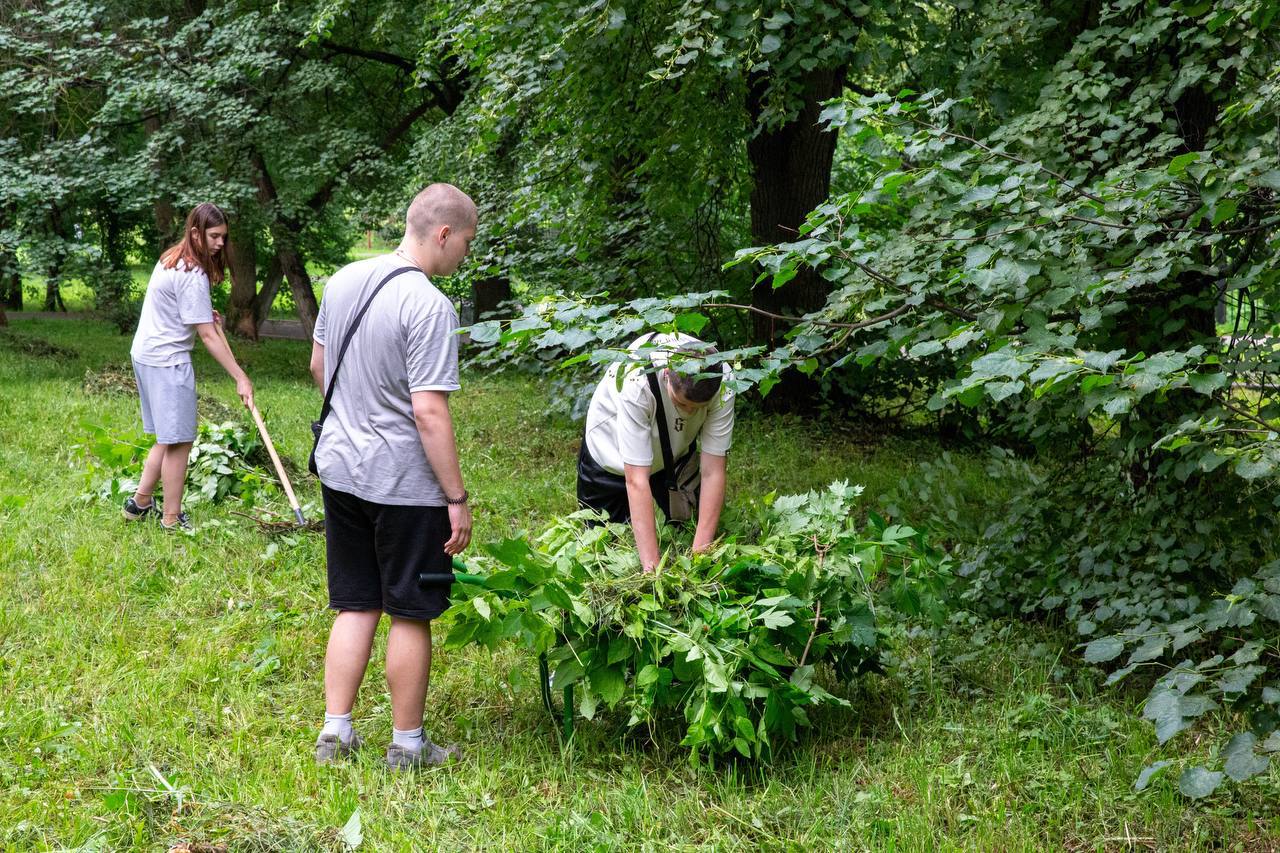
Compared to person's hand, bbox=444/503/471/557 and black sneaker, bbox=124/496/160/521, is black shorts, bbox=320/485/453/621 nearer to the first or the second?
person's hand, bbox=444/503/471/557

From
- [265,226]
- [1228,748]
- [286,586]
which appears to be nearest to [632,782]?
[1228,748]

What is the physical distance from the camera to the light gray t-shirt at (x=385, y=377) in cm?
355

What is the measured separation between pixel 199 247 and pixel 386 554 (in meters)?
3.29

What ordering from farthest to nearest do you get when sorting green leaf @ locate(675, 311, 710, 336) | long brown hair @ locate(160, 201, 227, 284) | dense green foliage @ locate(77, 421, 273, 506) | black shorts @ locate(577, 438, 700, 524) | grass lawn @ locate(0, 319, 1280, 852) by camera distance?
dense green foliage @ locate(77, 421, 273, 506)
long brown hair @ locate(160, 201, 227, 284)
black shorts @ locate(577, 438, 700, 524)
grass lawn @ locate(0, 319, 1280, 852)
green leaf @ locate(675, 311, 710, 336)

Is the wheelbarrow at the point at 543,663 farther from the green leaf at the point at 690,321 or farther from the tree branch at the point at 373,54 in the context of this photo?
the tree branch at the point at 373,54

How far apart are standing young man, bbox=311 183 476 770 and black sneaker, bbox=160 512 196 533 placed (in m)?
2.99

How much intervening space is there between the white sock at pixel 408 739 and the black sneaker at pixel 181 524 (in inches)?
123

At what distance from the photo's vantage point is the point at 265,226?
1473 cm

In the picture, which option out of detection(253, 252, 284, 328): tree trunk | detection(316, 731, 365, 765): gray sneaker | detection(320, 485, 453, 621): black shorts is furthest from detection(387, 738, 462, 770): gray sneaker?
detection(253, 252, 284, 328): tree trunk

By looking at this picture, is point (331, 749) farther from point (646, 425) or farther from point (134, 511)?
point (134, 511)

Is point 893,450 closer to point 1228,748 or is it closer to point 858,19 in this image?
point 858,19

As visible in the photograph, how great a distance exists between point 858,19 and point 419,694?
4133mm

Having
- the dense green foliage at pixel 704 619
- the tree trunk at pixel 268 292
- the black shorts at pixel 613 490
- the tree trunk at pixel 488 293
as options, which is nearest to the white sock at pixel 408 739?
the dense green foliage at pixel 704 619

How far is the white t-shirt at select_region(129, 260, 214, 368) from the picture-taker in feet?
20.5
